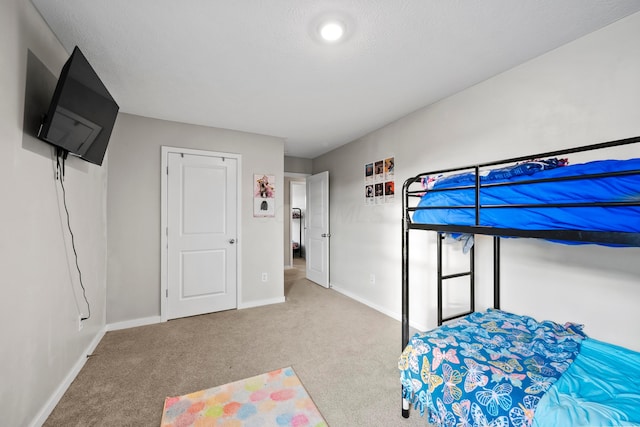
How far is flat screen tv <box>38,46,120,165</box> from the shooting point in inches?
58.4

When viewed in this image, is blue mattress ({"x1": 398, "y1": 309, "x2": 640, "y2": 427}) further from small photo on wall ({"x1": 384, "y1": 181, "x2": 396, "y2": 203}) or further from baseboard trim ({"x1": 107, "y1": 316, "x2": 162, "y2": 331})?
baseboard trim ({"x1": 107, "y1": 316, "x2": 162, "y2": 331})

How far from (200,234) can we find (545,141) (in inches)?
139

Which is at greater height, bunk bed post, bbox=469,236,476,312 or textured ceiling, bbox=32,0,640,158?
textured ceiling, bbox=32,0,640,158

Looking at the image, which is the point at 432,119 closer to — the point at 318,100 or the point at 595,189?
the point at 318,100

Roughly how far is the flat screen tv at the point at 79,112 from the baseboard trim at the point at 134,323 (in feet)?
6.19

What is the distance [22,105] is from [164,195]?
5.71ft

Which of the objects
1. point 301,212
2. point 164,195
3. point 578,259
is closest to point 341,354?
point 578,259

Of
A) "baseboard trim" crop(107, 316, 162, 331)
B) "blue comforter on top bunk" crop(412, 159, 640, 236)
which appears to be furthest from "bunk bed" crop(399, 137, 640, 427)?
"baseboard trim" crop(107, 316, 162, 331)

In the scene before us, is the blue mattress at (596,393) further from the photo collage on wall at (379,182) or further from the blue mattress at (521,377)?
the photo collage on wall at (379,182)

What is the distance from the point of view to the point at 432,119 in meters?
2.74

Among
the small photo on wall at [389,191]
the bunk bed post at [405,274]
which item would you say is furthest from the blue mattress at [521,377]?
the small photo on wall at [389,191]

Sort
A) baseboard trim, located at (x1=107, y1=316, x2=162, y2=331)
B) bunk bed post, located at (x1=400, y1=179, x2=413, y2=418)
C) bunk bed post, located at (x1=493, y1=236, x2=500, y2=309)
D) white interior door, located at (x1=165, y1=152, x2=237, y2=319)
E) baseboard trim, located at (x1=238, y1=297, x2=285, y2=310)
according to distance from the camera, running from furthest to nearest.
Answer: baseboard trim, located at (x1=238, y1=297, x2=285, y2=310)
white interior door, located at (x1=165, y1=152, x2=237, y2=319)
baseboard trim, located at (x1=107, y1=316, x2=162, y2=331)
bunk bed post, located at (x1=493, y1=236, x2=500, y2=309)
bunk bed post, located at (x1=400, y1=179, x2=413, y2=418)

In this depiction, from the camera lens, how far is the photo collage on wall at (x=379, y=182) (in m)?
3.28

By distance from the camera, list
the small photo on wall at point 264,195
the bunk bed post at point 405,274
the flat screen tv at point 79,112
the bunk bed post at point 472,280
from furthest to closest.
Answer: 1. the small photo on wall at point 264,195
2. the bunk bed post at point 472,280
3. the bunk bed post at point 405,274
4. the flat screen tv at point 79,112
